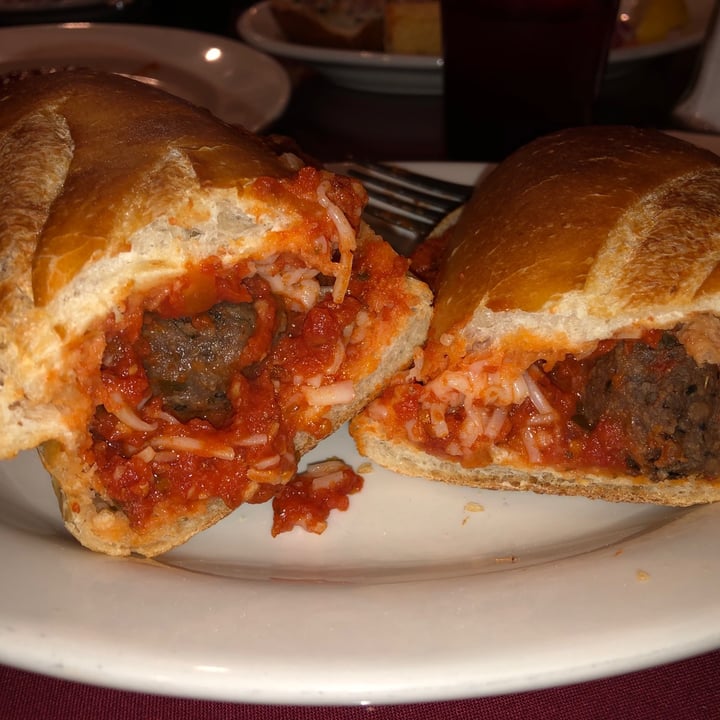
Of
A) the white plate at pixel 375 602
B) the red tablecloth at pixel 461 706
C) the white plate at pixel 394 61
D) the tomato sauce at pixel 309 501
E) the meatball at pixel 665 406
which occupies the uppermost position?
the white plate at pixel 394 61

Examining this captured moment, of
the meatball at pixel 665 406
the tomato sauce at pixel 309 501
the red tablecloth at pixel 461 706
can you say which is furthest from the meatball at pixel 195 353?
the meatball at pixel 665 406

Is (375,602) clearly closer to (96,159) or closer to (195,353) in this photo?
(195,353)

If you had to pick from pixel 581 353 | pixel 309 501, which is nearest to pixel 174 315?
pixel 309 501

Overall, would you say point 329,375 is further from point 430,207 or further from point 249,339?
point 430,207

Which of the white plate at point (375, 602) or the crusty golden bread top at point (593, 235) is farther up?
the crusty golden bread top at point (593, 235)

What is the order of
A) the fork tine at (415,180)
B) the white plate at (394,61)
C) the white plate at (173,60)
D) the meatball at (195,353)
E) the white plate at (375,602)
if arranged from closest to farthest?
the white plate at (375,602) → the meatball at (195,353) → the fork tine at (415,180) → the white plate at (173,60) → the white plate at (394,61)

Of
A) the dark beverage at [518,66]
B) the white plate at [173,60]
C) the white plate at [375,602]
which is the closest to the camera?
the white plate at [375,602]

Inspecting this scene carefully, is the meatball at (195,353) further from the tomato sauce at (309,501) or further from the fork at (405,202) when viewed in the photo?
the fork at (405,202)

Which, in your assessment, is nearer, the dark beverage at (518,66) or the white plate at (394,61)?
the dark beverage at (518,66)
